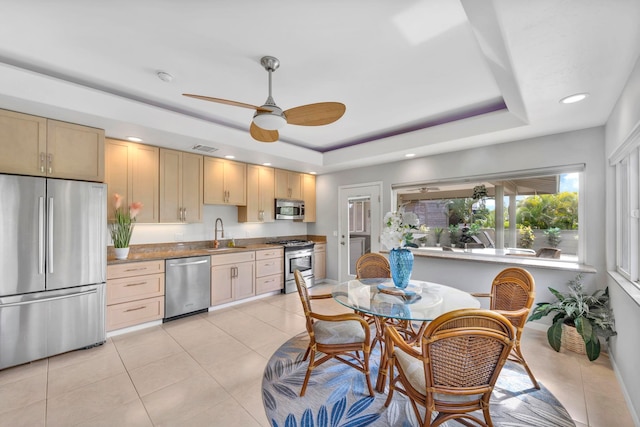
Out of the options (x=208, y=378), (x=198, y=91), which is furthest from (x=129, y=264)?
(x=198, y=91)

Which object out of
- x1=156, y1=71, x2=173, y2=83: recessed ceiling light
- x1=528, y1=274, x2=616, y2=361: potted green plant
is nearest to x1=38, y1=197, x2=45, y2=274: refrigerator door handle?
x1=156, y1=71, x2=173, y2=83: recessed ceiling light

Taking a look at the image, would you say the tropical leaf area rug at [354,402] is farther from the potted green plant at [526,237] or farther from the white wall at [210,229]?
Result: the white wall at [210,229]

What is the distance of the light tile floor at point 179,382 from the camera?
6.35 ft

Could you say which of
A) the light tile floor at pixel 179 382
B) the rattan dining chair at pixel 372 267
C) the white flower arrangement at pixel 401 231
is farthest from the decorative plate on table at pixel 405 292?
the light tile floor at pixel 179 382

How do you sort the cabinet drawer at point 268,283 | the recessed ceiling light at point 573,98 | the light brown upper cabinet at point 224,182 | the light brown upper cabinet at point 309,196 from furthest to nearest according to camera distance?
the light brown upper cabinet at point 309,196, the cabinet drawer at point 268,283, the light brown upper cabinet at point 224,182, the recessed ceiling light at point 573,98

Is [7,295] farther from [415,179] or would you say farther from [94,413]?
[415,179]

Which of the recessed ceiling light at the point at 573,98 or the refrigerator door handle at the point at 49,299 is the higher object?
the recessed ceiling light at the point at 573,98

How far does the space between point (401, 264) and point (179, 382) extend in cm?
218

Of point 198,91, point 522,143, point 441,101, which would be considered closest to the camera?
point 198,91

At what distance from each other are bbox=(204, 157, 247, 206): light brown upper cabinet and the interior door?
200 centimetres

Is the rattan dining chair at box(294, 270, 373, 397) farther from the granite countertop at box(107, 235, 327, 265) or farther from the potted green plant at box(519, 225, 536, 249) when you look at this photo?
the potted green plant at box(519, 225, 536, 249)

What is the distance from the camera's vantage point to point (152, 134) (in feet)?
10.8

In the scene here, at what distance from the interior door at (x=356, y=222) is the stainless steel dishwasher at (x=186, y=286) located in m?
2.64

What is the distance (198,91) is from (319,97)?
1.23 metres
